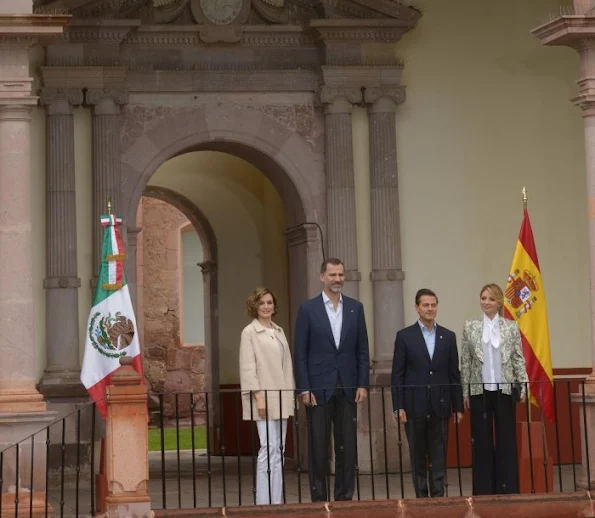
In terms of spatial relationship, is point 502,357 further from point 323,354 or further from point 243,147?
point 243,147

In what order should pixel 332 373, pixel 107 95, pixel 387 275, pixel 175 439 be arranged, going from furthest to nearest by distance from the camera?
pixel 175 439 → pixel 387 275 → pixel 107 95 → pixel 332 373

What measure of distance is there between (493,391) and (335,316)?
1.28 meters

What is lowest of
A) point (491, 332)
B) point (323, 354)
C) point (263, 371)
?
point (263, 371)

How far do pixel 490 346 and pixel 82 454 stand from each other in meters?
4.58

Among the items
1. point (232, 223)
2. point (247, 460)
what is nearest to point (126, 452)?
point (247, 460)

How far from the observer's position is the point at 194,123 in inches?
561

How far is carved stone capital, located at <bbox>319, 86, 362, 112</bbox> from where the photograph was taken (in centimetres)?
1433

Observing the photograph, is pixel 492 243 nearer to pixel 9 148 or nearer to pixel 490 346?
pixel 490 346

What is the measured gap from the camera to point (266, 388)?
10383mm

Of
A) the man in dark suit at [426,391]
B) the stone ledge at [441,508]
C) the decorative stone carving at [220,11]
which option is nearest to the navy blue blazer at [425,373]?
the man in dark suit at [426,391]

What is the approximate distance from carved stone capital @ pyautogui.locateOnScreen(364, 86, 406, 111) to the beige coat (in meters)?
4.50

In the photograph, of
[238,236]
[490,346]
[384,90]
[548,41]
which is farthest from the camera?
[238,236]

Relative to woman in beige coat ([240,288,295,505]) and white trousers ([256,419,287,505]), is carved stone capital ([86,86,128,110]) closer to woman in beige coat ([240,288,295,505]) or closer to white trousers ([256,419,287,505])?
woman in beige coat ([240,288,295,505])

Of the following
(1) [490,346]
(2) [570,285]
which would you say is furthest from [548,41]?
(2) [570,285]
